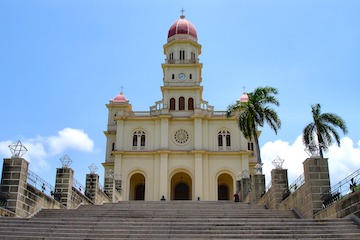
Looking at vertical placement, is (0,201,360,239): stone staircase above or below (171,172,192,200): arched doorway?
below

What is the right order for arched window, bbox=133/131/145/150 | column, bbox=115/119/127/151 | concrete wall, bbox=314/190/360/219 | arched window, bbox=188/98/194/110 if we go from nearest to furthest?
concrete wall, bbox=314/190/360/219 → column, bbox=115/119/127/151 → arched window, bbox=133/131/145/150 → arched window, bbox=188/98/194/110

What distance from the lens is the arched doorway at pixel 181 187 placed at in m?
44.9

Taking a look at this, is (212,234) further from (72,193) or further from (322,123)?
(322,123)

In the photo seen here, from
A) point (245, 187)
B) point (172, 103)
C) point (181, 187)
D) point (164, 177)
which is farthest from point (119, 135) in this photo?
point (245, 187)

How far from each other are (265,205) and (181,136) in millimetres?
23213

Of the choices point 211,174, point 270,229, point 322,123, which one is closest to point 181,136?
point 211,174

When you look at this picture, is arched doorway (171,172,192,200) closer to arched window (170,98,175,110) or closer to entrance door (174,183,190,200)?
entrance door (174,183,190,200)

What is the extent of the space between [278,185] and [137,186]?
93.1 feet

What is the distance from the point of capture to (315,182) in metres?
14.7

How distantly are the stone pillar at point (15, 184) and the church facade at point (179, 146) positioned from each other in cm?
2420

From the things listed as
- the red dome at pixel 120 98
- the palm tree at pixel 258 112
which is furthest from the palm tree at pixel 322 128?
the red dome at pixel 120 98

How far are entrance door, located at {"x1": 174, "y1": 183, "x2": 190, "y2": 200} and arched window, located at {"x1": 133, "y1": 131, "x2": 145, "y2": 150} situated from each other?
6.62 metres

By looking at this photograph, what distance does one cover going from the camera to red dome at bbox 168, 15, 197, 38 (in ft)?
160

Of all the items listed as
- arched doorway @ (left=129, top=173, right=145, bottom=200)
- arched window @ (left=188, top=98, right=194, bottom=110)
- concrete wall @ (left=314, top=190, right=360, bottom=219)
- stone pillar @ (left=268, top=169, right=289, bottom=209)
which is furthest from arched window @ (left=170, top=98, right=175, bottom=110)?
concrete wall @ (left=314, top=190, right=360, bottom=219)
